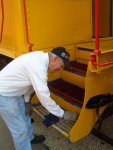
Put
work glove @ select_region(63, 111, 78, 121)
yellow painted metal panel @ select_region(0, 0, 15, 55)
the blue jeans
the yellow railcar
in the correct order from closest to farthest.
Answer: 1. the blue jeans
2. work glove @ select_region(63, 111, 78, 121)
3. the yellow railcar
4. yellow painted metal panel @ select_region(0, 0, 15, 55)

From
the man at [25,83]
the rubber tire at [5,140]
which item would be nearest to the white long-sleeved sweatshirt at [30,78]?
the man at [25,83]

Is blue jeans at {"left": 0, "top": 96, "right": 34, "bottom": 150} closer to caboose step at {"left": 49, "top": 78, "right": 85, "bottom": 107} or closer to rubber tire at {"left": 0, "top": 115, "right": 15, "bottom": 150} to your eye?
rubber tire at {"left": 0, "top": 115, "right": 15, "bottom": 150}

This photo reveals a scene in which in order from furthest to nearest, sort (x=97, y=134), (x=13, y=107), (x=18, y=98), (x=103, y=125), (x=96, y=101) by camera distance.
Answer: (x=103, y=125)
(x=97, y=134)
(x=96, y=101)
(x=18, y=98)
(x=13, y=107)

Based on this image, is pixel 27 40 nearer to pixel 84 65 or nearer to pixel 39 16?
pixel 39 16

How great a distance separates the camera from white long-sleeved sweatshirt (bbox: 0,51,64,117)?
237 cm

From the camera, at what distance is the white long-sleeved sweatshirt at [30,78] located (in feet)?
7.77

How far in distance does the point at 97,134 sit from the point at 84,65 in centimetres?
101

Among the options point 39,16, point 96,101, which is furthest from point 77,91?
point 39,16

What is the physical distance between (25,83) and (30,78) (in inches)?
6.3

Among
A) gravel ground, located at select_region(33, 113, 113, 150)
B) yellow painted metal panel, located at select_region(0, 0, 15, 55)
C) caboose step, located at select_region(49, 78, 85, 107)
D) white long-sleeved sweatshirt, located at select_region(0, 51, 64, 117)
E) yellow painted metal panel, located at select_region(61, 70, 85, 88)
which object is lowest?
gravel ground, located at select_region(33, 113, 113, 150)

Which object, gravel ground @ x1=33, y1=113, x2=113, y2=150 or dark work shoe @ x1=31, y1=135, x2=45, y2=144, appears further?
dark work shoe @ x1=31, y1=135, x2=45, y2=144

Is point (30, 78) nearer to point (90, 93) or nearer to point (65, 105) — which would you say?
point (90, 93)

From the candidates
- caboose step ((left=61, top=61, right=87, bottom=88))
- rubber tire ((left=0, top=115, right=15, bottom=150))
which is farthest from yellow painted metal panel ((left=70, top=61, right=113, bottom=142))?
rubber tire ((left=0, top=115, right=15, bottom=150))

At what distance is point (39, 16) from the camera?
11.4 feet
